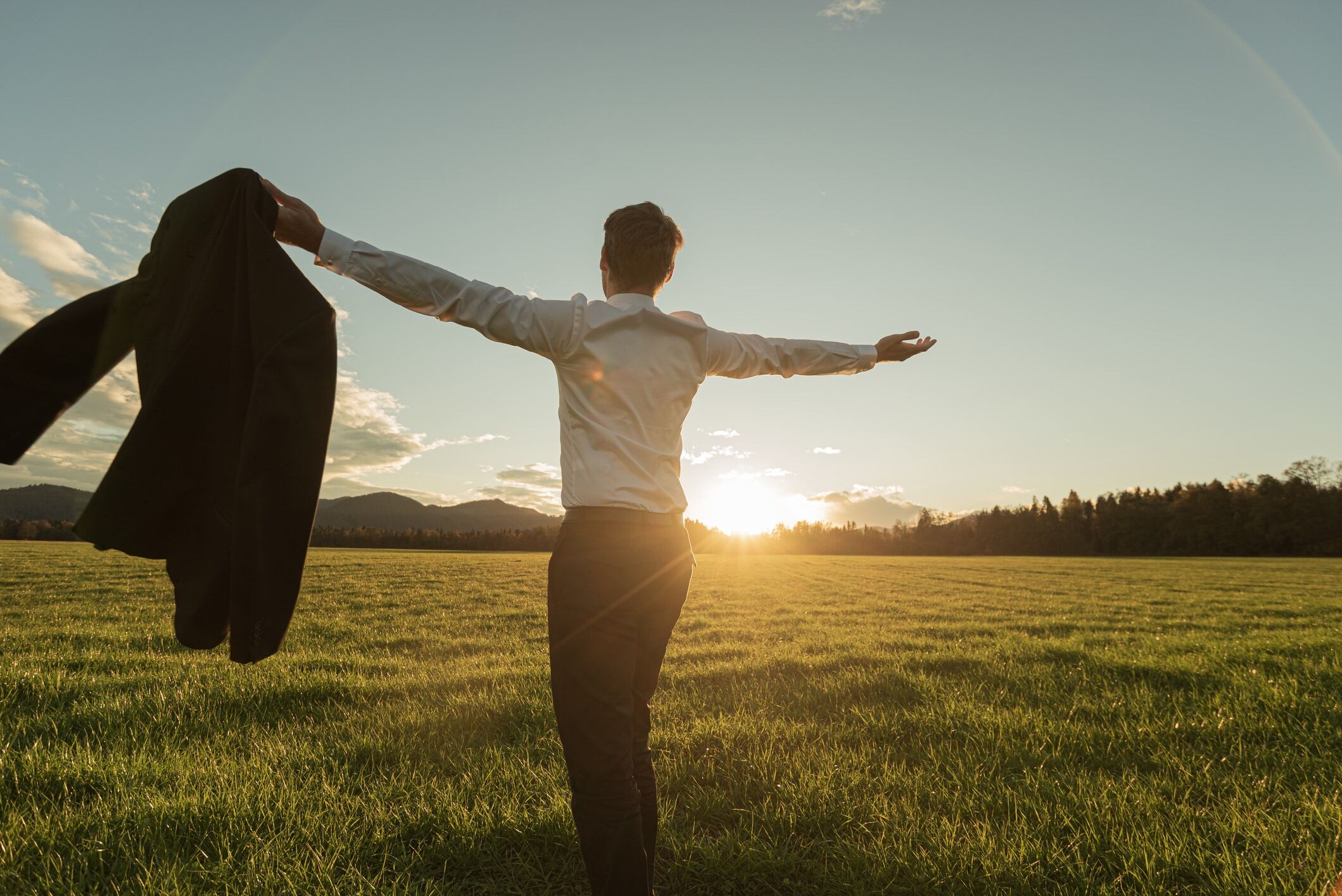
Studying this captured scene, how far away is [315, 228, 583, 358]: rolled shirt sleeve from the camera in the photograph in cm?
228

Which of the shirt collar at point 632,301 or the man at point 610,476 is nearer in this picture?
the man at point 610,476

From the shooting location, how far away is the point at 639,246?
110 inches

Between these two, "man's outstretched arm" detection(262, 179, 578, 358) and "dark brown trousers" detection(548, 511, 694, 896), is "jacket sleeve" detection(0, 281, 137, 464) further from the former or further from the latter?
"dark brown trousers" detection(548, 511, 694, 896)

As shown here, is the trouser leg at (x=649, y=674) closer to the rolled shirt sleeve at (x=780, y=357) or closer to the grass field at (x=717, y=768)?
the grass field at (x=717, y=768)

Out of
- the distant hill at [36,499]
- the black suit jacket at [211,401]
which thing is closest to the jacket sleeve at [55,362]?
the black suit jacket at [211,401]

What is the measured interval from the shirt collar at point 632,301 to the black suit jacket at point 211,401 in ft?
3.56

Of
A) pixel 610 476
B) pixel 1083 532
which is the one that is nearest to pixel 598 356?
pixel 610 476

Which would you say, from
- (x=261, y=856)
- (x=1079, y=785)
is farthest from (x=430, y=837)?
(x=1079, y=785)

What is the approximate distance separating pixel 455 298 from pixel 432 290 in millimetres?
82

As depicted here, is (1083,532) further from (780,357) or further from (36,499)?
(36,499)

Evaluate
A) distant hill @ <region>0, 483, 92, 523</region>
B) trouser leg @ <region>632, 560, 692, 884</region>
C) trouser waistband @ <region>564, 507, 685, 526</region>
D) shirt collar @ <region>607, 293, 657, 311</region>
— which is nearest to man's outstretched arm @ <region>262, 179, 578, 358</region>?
shirt collar @ <region>607, 293, 657, 311</region>

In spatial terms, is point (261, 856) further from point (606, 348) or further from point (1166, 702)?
point (1166, 702)

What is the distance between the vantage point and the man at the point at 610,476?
→ 239 centimetres

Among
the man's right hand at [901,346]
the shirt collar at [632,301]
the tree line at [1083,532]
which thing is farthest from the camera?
the tree line at [1083,532]
